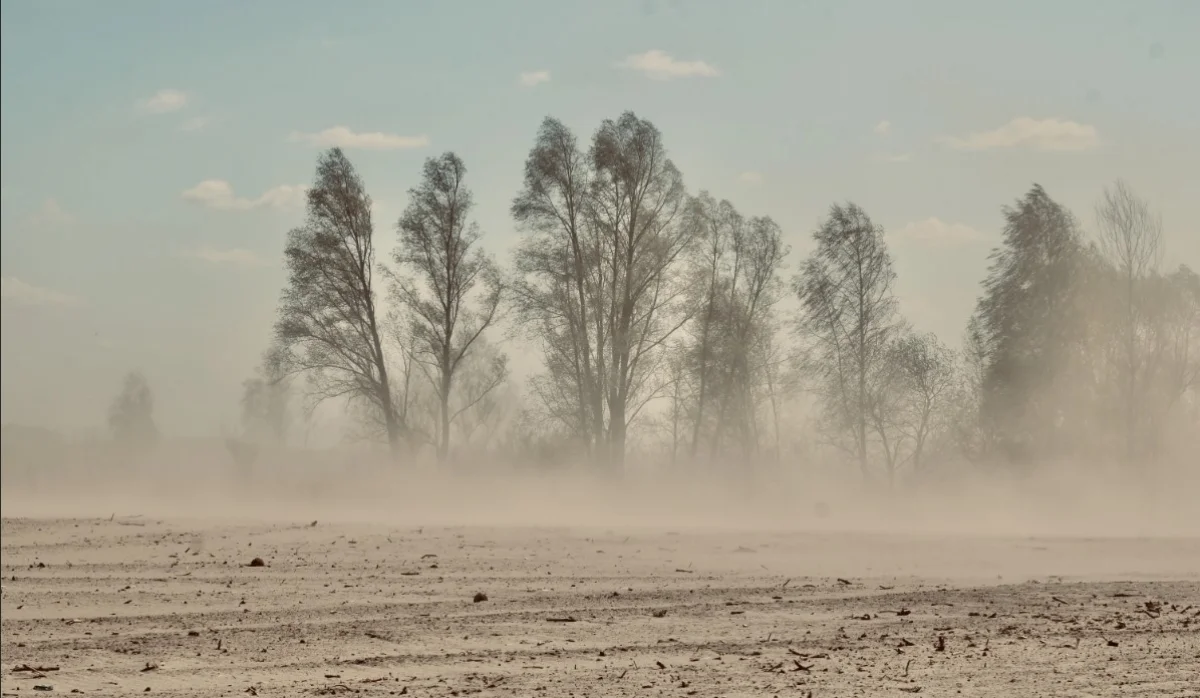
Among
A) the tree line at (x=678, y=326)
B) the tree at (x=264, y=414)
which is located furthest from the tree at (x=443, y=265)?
the tree at (x=264, y=414)

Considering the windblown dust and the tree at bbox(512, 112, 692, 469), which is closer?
the windblown dust

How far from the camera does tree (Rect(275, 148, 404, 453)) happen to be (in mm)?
29219

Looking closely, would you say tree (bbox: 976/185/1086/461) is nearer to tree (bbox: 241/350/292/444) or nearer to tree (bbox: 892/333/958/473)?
tree (bbox: 892/333/958/473)

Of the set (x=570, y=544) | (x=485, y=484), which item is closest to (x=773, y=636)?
(x=570, y=544)

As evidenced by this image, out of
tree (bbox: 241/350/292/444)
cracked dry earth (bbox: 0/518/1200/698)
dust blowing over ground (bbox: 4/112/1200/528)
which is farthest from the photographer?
tree (bbox: 241/350/292/444)

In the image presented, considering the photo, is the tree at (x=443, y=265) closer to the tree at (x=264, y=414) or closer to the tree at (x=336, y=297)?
the tree at (x=336, y=297)

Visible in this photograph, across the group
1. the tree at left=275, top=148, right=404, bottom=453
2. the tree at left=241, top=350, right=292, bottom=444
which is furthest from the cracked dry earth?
the tree at left=241, top=350, right=292, bottom=444

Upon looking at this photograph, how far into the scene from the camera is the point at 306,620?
411 inches

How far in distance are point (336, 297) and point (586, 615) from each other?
20.4 meters

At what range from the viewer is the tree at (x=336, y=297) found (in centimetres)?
2922

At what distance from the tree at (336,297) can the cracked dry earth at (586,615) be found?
11.4 metres

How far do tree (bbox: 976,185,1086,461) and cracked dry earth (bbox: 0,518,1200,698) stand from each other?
38.8 feet

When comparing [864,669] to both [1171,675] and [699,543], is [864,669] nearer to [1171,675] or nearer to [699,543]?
[1171,675]

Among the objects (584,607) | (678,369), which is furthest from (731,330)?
(584,607)
